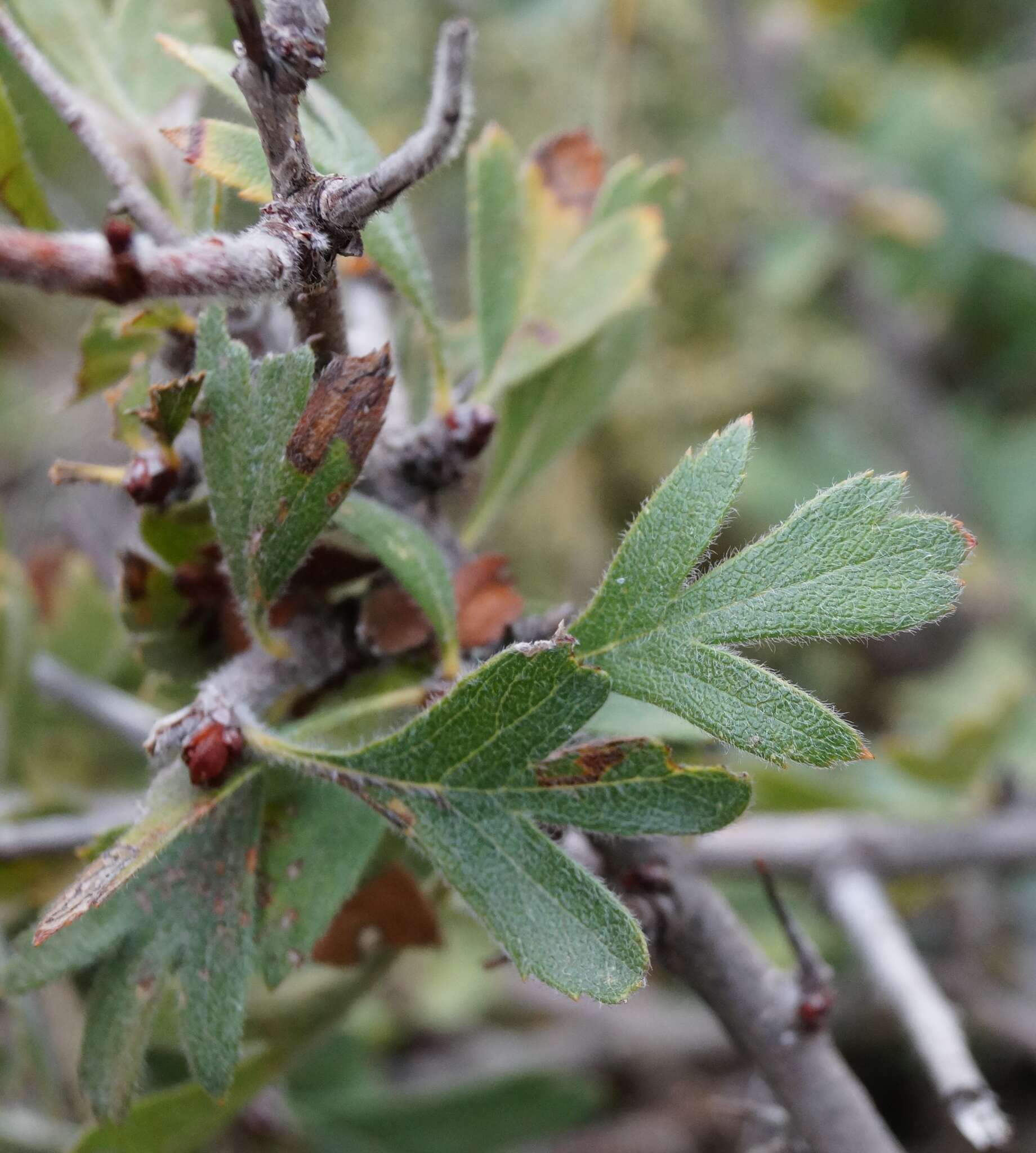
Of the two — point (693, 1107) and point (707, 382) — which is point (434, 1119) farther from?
point (707, 382)

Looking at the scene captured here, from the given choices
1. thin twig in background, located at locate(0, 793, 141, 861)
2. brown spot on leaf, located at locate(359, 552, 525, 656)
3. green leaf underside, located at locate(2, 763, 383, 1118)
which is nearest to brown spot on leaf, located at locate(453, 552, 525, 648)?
brown spot on leaf, located at locate(359, 552, 525, 656)

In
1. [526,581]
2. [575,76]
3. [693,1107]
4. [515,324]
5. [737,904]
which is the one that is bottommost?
[693,1107]

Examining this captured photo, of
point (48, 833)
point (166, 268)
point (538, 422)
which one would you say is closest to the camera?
point (166, 268)

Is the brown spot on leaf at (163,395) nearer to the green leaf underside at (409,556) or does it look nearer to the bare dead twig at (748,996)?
the green leaf underside at (409,556)

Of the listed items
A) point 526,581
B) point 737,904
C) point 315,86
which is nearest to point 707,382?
point 526,581

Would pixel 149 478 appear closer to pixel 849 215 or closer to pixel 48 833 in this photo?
pixel 48 833

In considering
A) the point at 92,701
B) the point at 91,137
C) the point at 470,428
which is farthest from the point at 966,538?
the point at 92,701
